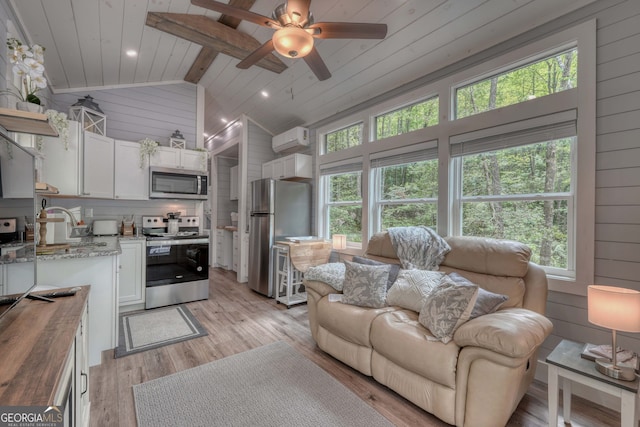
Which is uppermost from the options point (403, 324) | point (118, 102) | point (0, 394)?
point (118, 102)

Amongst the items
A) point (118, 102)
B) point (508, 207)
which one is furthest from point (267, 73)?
point (508, 207)

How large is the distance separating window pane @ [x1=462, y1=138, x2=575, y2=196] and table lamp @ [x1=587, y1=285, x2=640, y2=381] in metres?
1.02

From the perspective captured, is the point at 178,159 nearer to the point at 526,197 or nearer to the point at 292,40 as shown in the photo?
the point at 292,40

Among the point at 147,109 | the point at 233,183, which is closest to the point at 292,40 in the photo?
the point at 147,109

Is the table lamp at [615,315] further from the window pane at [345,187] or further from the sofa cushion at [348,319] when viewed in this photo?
the window pane at [345,187]

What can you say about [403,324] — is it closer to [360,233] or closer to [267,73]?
[360,233]

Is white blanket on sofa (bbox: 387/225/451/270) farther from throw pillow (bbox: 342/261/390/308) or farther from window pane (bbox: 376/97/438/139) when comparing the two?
window pane (bbox: 376/97/438/139)

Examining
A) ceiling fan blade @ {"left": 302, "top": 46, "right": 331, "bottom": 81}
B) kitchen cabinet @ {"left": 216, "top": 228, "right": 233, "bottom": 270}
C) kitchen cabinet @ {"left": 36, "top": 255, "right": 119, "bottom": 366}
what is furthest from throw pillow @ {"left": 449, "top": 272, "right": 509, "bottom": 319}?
kitchen cabinet @ {"left": 216, "top": 228, "right": 233, "bottom": 270}

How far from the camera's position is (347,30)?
1.95m

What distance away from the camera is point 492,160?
104 inches

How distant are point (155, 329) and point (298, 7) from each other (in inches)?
134

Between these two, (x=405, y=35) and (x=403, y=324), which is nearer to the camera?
(x=403, y=324)

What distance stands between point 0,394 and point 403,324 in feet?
6.44

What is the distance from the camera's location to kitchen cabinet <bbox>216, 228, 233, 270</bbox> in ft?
20.5
